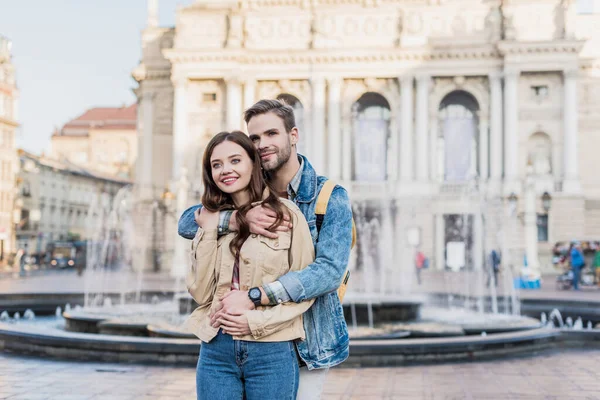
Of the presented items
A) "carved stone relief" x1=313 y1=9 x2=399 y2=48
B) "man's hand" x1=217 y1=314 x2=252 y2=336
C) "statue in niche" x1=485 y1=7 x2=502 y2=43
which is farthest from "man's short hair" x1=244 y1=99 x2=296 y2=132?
"statue in niche" x1=485 y1=7 x2=502 y2=43

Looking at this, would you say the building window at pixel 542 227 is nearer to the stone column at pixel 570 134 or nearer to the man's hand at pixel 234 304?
the stone column at pixel 570 134

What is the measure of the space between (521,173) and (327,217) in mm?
46033

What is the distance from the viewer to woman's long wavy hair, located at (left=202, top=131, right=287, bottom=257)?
315 centimetres

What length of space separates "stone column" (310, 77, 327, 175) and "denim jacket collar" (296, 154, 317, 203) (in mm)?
45720

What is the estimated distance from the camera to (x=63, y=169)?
252ft

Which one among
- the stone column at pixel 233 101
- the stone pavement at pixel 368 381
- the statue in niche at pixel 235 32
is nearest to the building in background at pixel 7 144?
the stone column at pixel 233 101

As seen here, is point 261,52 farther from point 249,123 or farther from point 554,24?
point 249,123

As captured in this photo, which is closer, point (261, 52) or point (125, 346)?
point (125, 346)

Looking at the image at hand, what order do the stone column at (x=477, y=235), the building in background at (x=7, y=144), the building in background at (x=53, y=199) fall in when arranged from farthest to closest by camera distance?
1. the building in background at (x=53, y=199)
2. the building in background at (x=7, y=144)
3. the stone column at (x=477, y=235)

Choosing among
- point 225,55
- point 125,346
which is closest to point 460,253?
point 225,55

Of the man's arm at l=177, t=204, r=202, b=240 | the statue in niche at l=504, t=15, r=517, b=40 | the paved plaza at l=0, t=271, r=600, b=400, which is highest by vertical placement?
the statue in niche at l=504, t=15, r=517, b=40

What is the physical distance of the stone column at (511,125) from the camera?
4656cm

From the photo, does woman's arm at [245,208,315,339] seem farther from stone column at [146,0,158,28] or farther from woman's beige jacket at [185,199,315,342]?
stone column at [146,0,158,28]

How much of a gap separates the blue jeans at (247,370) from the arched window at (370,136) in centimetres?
4642
